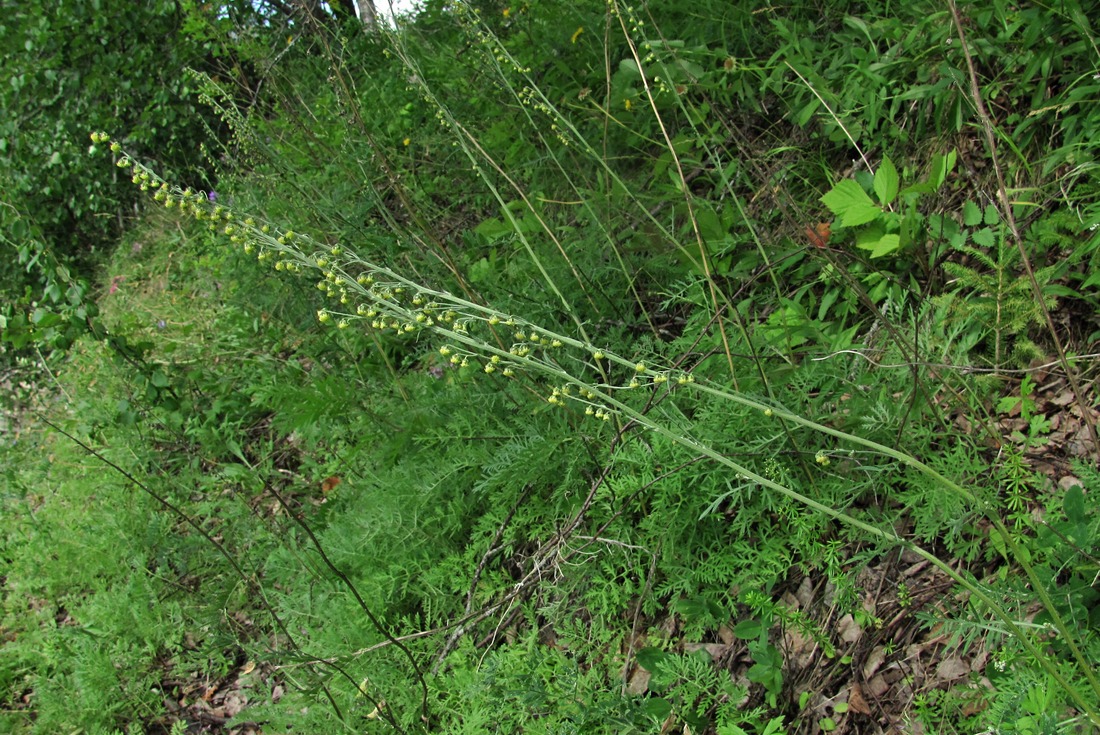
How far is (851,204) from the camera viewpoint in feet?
8.80

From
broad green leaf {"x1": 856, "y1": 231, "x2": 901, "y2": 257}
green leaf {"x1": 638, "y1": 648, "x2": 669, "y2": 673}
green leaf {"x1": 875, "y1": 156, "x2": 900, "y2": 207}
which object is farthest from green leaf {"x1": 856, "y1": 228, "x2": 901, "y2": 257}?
green leaf {"x1": 638, "y1": 648, "x2": 669, "y2": 673}

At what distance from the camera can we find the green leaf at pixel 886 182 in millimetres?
2617

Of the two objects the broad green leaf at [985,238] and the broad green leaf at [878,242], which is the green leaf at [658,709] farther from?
the broad green leaf at [985,238]

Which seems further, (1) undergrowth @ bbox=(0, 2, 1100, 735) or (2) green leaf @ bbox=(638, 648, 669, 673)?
(2) green leaf @ bbox=(638, 648, 669, 673)

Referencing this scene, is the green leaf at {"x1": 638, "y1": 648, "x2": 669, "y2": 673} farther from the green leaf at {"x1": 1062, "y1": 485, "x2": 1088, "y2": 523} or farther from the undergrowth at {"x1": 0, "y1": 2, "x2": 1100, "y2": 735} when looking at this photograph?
the green leaf at {"x1": 1062, "y1": 485, "x2": 1088, "y2": 523}

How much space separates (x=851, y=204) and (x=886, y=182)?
0.13 metres

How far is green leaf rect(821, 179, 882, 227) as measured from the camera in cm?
264

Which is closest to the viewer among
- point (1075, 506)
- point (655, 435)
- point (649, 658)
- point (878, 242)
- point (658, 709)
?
point (1075, 506)

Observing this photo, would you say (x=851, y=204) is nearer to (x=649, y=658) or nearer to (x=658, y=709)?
(x=649, y=658)

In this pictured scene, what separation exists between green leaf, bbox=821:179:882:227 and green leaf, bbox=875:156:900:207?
4cm

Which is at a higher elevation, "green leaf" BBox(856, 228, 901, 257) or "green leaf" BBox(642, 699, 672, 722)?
"green leaf" BBox(856, 228, 901, 257)

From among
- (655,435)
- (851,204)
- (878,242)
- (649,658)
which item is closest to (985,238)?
(878,242)

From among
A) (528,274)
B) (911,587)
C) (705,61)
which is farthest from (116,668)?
(705,61)

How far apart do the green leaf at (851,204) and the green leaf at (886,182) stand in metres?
0.04
